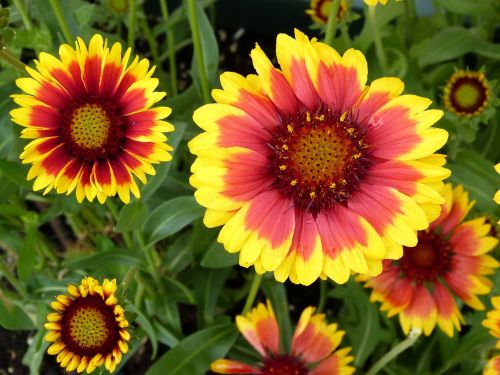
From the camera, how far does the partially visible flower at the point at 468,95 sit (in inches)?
47.9

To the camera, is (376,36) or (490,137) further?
(490,137)

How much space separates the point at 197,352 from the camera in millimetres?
1256

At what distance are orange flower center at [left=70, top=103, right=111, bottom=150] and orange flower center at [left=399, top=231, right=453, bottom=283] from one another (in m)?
0.64

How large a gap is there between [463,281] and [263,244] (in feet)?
1.81

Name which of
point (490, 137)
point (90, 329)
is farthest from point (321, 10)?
point (90, 329)

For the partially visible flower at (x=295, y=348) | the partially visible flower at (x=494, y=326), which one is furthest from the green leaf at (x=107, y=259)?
the partially visible flower at (x=494, y=326)

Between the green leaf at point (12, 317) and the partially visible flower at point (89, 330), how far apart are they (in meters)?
0.22

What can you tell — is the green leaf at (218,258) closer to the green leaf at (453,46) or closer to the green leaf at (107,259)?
the green leaf at (107,259)

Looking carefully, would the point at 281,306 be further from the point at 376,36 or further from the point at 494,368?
the point at 376,36

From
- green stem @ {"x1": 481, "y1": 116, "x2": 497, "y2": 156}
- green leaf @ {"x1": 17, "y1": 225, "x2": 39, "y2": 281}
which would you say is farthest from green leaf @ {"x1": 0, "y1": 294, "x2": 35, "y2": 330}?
green stem @ {"x1": 481, "y1": 116, "x2": 497, "y2": 156}

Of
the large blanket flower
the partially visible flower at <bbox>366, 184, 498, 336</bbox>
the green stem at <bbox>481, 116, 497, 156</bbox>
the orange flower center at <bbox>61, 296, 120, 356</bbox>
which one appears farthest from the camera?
the green stem at <bbox>481, 116, 497, 156</bbox>

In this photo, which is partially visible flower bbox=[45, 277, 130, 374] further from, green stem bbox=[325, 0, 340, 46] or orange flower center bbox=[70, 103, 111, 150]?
green stem bbox=[325, 0, 340, 46]

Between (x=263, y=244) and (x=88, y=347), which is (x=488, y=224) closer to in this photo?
(x=263, y=244)

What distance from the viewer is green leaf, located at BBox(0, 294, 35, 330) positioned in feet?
3.80
